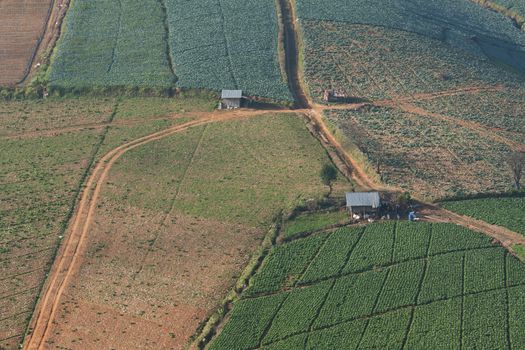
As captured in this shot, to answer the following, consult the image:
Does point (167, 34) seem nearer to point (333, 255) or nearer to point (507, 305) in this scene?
point (333, 255)

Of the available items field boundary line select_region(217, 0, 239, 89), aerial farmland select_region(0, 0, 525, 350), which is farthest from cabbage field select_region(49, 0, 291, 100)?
aerial farmland select_region(0, 0, 525, 350)

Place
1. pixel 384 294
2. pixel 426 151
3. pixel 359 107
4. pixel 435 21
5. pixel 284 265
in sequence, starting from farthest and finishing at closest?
pixel 435 21 → pixel 359 107 → pixel 426 151 → pixel 284 265 → pixel 384 294

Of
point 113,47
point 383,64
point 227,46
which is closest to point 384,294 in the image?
point 383,64

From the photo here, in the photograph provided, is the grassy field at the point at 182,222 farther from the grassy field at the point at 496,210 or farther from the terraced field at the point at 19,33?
the terraced field at the point at 19,33

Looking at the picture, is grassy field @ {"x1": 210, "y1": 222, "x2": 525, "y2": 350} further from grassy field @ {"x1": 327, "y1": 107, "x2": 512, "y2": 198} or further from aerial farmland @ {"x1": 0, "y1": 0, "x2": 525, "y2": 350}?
grassy field @ {"x1": 327, "y1": 107, "x2": 512, "y2": 198}

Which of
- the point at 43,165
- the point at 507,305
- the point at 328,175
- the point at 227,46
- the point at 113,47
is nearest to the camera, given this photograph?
the point at 507,305

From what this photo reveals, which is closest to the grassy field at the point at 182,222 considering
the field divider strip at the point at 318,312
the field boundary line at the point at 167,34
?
the field divider strip at the point at 318,312
